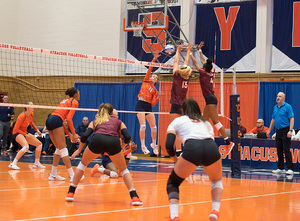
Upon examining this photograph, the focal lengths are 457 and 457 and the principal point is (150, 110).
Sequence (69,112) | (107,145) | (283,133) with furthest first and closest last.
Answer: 1. (283,133)
2. (69,112)
3. (107,145)

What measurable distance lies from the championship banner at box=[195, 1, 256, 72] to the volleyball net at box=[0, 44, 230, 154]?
3.78ft

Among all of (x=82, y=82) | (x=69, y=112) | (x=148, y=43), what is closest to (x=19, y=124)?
(x=69, y=112)

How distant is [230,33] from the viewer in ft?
61.8

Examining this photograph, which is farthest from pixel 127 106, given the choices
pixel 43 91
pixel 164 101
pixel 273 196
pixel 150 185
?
pixel 273 196

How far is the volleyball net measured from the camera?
19328mm

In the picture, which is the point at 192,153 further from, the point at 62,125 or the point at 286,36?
the point at 286,36

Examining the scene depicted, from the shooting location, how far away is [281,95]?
12.8m

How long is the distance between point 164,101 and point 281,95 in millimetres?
6683

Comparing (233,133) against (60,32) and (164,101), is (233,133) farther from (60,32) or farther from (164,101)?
(60,32)

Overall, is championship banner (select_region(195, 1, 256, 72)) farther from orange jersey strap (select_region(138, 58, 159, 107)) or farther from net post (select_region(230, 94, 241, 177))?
orange jersey strap (select_region(138, 58, 159, 107))

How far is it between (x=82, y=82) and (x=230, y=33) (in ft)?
23.0

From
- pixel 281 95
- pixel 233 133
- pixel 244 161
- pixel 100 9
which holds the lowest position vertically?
pixel 244 161

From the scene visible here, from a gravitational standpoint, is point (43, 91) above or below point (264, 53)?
below

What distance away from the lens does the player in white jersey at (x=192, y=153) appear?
5.12 m
